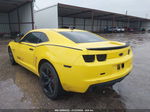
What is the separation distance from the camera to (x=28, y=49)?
10.5 feet

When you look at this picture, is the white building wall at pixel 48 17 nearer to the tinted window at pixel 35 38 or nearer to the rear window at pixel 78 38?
the tinted window at pixel 35 38

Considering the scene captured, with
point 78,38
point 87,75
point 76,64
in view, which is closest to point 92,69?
point 87,75

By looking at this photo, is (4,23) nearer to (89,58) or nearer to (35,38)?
(35,38)

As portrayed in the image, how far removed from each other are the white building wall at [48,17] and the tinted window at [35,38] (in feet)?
40.4

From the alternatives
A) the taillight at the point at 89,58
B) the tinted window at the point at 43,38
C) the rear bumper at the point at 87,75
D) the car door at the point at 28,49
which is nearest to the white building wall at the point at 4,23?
the car door at the point at 28,49

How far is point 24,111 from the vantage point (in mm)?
2135

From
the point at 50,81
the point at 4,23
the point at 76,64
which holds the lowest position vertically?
the point at 50,81

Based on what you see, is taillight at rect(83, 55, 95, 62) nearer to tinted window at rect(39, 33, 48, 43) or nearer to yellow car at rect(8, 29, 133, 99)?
yellow car at rect(8, 29, 133, 99)

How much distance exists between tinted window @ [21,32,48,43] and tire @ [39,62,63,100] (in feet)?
2.24

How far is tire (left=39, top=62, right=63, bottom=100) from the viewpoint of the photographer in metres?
2.27

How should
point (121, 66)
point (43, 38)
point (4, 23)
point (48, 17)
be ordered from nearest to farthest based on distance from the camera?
point (121, 66) → point (43, 38) → point (48, 17) → point (4, 23)

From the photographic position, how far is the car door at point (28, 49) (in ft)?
9.97

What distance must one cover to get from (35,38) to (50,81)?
53.6 inches

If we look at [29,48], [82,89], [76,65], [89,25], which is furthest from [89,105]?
[89,25]
